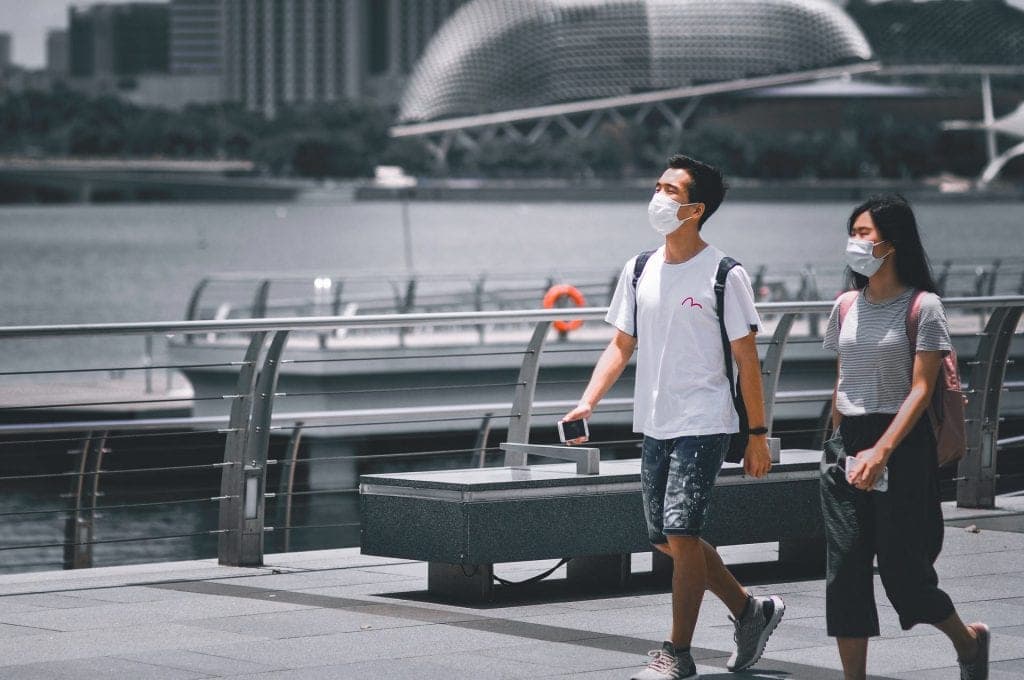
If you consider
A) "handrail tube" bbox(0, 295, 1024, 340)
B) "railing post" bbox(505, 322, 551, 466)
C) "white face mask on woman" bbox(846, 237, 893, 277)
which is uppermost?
"white face mask on woman" bbox(846, 237, 893, 277)

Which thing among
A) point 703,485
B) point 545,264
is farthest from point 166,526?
point 545,264

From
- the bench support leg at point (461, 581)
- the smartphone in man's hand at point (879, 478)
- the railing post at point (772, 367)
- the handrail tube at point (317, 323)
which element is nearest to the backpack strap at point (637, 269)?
the smartphone in man's hand at point (879, 478)

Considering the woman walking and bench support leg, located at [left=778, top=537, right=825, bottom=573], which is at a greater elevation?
the woman walking

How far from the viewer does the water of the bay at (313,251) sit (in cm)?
5116

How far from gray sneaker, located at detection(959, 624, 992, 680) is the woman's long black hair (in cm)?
112

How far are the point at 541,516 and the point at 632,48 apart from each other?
18905cm

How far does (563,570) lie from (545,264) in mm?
95106

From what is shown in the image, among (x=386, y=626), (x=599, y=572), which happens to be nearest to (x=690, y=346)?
(x=386, y=626)

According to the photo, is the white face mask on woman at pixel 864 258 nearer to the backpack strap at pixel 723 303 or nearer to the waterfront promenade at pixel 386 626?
the backpack strap at pixel 723 303

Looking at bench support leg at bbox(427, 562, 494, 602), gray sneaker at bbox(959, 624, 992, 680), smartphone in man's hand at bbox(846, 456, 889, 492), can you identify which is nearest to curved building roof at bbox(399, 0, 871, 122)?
bench support leg at bbox(427, 562, 494, 602)

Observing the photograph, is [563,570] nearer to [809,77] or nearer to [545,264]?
[545,264]

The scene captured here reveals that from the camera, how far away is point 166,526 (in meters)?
19.9

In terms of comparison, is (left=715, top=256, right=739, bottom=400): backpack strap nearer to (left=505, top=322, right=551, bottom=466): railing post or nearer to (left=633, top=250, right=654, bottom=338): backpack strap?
(left=633, top=250, right=654, bottom=338): backpack strap

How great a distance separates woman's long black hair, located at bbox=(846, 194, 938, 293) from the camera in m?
5.86
